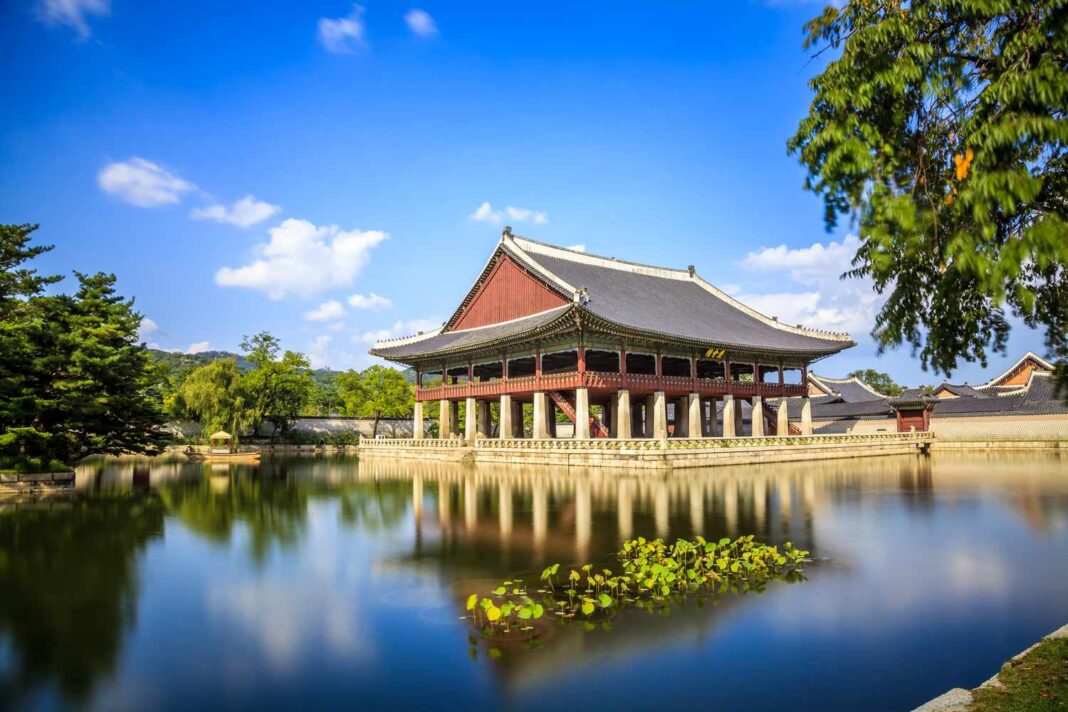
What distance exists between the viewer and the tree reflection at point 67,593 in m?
7.03

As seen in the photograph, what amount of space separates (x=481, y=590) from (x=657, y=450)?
21124mm

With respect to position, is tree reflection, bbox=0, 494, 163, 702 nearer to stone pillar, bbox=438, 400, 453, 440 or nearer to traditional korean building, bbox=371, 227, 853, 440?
traditional korean building, bbox=371, 227, 853, 440

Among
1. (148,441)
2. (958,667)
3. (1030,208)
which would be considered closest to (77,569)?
(958,667)

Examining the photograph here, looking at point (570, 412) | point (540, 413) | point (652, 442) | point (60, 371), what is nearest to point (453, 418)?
point (540, 413)

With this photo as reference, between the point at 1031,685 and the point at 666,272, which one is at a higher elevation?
the point at 666,272

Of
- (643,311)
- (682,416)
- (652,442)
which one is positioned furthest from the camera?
(682,416)

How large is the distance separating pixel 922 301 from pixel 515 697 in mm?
7168

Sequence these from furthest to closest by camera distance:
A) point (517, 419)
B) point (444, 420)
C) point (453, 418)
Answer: point (453, 418) < point (517, 419) < point (444, 420)

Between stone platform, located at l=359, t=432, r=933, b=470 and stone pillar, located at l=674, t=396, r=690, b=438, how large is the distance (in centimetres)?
833

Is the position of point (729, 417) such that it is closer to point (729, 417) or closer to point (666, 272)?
point (729, 417)

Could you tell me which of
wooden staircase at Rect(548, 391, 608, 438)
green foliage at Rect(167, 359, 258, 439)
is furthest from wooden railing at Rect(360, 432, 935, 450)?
green foliage at Rect(167, 359, 258, 439)

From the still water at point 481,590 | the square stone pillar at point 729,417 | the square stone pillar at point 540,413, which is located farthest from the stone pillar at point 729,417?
the still water at point 481,590

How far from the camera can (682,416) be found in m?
45.7

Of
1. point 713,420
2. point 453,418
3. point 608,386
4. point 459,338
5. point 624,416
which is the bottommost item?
point 713,420
